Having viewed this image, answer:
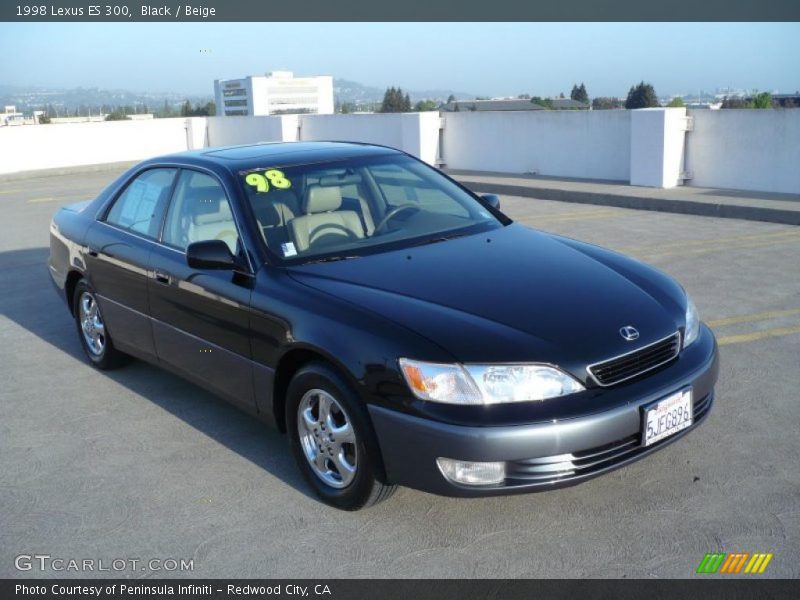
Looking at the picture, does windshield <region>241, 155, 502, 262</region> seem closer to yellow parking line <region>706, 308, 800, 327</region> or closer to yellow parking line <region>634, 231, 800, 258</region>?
yellow parking line <region>706, 308, 800, 327</region>

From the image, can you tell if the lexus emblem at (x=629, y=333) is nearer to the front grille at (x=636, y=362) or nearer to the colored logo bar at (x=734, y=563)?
the front grille at (x=636, y=362)

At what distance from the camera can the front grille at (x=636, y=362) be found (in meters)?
3.56

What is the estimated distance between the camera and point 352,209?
486 centimetres

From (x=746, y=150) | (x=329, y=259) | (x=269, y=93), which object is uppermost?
(x=269, y=93)

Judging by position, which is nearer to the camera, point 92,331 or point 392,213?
point 392,213

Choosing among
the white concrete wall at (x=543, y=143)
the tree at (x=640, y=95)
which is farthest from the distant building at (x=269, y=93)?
the white concrete wall at (x=543, y=143)

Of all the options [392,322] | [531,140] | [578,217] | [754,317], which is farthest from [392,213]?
[531,140]

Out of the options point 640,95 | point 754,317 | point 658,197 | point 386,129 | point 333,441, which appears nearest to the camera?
point 333,441

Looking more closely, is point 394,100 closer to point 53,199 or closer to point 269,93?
point 269,93

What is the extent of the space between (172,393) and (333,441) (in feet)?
6.81

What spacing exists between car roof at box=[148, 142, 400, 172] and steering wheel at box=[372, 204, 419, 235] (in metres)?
0.49

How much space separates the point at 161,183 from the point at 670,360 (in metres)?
3.19

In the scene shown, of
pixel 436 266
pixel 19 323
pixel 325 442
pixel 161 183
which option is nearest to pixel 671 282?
pixel 436 266

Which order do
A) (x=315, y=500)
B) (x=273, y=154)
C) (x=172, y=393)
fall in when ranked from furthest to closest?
(x=172, y=393)
(x=273, y=154)
(x=315, y=500)
